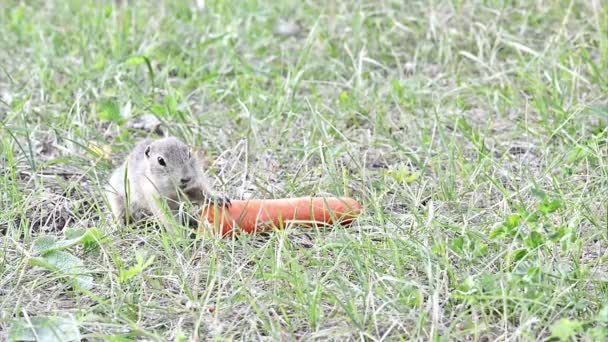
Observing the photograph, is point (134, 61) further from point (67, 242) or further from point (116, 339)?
point (116, 339)

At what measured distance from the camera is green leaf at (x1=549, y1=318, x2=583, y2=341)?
3.20 meters

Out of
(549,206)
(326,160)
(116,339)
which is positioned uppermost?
(549,206)

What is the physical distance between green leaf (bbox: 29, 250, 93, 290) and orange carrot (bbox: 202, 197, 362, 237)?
55cm

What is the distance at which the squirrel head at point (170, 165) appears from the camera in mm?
4562

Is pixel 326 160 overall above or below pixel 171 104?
below

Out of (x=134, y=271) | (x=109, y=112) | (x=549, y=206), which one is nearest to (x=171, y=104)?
(x=109, y=112)

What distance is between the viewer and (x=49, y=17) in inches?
280

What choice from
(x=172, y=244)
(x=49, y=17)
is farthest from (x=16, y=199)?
(x=49, y=17)

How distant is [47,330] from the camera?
140 inches

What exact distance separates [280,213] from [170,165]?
0.58m

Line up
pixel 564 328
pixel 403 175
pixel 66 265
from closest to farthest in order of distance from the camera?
pixel 564 328 < pixel 66 265 < pixel 403 175

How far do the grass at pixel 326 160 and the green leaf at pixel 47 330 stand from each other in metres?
0.01

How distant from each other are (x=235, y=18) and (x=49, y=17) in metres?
1.28

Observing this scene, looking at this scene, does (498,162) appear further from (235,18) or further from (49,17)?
(49,17)
